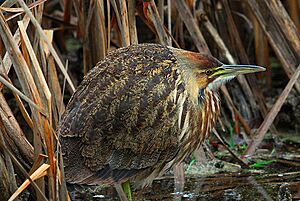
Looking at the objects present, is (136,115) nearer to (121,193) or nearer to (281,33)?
(121,193)

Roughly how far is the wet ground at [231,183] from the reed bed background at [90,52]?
0.19 m

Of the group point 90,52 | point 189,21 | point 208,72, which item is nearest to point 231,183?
point 208,72

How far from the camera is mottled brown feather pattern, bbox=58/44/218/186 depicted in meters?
3.35

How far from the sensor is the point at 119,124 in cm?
337

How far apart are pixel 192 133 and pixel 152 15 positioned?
76 centimetres

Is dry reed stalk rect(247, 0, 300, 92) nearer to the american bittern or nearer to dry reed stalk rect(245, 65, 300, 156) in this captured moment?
dry reed stalk rect(245, 65, 300, 156)

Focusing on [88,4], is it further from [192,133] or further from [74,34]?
[74,34]

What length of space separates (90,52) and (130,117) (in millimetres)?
1168

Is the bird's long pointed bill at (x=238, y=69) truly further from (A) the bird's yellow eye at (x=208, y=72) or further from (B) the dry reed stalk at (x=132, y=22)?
(B) the dry reed stalk at (x=132, y=22)

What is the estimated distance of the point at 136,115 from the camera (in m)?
3.37

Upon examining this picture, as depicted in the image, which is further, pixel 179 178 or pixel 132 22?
pixel 179 178

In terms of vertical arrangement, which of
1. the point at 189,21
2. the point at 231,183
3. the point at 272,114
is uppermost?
the point at 189,21

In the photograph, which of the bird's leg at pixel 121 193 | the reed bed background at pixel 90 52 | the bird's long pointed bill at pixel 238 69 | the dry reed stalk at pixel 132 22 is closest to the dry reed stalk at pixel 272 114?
the reed bed background at pixel 90 52

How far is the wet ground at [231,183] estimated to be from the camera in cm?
393
